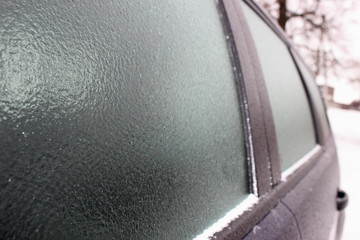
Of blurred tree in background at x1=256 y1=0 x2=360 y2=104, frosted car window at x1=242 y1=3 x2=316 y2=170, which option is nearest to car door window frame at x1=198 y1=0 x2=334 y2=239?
frosted car window at x1=242 y1=3 x2=316 y2=170

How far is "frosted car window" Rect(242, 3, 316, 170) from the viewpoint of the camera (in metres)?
1.49

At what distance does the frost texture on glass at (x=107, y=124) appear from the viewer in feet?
1.75

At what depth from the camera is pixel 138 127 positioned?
0.72 meters

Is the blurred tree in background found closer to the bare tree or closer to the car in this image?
the bare tree

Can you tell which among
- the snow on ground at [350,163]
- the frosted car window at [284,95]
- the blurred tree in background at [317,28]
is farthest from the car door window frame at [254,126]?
the blurred tree in background at [317,28]

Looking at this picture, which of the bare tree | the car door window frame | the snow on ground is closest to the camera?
the car door window frame

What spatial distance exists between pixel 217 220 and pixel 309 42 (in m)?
17.3

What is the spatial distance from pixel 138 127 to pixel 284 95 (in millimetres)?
1122

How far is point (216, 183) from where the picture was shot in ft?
3.18

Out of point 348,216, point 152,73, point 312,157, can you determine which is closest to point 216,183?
point 152,73

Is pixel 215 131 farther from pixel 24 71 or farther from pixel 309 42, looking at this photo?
pixel 309 42

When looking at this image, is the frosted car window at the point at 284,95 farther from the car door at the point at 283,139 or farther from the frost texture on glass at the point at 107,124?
the frost texture on glass at the point at 107,124

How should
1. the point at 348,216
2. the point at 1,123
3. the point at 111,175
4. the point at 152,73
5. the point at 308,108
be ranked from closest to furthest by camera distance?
the point at 1,123, the point at 111,175, the point at 152,73, the point at 308,108, the point at 348,216

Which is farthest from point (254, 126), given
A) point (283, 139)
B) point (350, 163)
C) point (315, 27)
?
point (315, 27)
